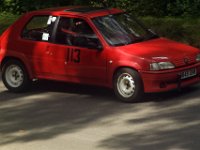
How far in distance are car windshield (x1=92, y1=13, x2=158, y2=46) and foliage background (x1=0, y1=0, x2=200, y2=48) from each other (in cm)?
389

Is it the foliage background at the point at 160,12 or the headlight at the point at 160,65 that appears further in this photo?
the foliage background at the point at 160,12

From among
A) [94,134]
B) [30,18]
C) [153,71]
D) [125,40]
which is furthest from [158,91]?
[30,18]

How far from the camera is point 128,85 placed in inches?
398

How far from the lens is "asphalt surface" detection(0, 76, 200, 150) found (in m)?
7.91

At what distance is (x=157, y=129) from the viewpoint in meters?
8.48

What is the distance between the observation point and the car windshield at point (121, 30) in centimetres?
1053

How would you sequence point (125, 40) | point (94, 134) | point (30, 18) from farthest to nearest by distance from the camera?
point (30, 18)
point (125, 40)
point (94, 134)

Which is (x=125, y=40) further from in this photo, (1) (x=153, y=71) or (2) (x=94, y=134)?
(2) (x=94, y=134)

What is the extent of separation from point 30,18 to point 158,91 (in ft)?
10.2

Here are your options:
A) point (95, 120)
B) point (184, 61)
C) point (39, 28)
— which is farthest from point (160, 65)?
point (39, 28)

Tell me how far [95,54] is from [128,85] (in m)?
0.81

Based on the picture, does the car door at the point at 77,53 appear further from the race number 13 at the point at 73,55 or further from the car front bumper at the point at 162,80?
the car front bumper at the point at 162,80

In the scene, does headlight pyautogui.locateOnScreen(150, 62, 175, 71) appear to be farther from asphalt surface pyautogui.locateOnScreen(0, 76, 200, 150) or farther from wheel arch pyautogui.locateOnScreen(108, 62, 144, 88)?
asphalt surface pyautogui.locateOnScreen(0, 76, 200, 150)

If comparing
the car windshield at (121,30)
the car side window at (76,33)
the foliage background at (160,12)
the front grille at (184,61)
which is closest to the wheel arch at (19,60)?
the car side window at (76,33)
